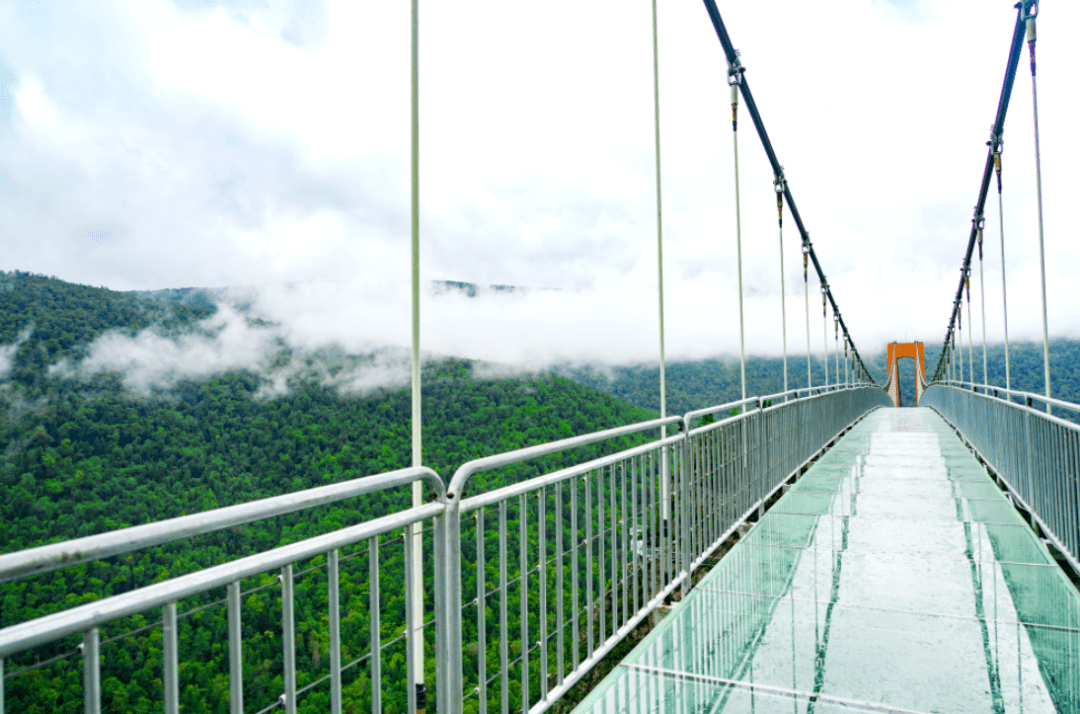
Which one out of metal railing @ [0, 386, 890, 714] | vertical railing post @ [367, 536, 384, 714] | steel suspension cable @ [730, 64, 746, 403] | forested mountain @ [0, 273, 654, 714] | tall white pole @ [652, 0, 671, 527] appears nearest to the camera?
metal railing @ [0, 386, 890, 714]

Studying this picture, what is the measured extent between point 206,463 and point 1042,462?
29019 mm

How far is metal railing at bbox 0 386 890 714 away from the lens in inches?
37.8

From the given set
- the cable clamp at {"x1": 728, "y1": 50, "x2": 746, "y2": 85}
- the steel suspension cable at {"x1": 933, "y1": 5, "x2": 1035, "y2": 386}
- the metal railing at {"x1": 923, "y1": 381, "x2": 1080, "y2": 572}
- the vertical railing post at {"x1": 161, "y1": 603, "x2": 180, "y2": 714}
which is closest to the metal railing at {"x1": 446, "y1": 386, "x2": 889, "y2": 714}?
the vertical railing post at {"x1": 161, "y1": 603, "x2": 180, "y2": 714}

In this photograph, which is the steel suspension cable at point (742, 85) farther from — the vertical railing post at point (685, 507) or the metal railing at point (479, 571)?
the vertical railing post at point (685, 507)

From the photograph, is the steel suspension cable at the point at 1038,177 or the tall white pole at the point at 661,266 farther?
the steel suspension cable at the point at 1038,177

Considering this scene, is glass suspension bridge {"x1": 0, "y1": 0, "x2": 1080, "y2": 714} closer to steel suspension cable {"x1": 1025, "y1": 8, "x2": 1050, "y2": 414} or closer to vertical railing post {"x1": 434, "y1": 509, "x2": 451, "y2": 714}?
vertical railing post {"x1": 434, "y1": 509, "x2": 451, "y2": 714}

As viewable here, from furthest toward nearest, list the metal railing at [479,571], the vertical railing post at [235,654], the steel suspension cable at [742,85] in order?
1. the steel suspension cable at [742,85]
2. the vertical railing post at [235,654]
3. the metal railing at [479,571]

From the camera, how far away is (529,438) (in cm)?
2794

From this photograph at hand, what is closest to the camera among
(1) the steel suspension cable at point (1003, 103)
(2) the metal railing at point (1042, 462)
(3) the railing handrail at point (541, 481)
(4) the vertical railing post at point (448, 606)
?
(4) the vertical railing post at point (448, 606)

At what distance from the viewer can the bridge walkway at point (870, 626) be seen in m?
2.17

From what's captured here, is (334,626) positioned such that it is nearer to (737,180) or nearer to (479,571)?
Result: (479,571)

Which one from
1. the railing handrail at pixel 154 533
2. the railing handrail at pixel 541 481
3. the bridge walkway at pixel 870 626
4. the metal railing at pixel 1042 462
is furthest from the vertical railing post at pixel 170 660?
the metal railing at pixel 1042 462

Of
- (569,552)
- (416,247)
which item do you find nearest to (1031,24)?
(416,247)

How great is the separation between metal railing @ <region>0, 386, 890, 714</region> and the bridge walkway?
0.80ft
